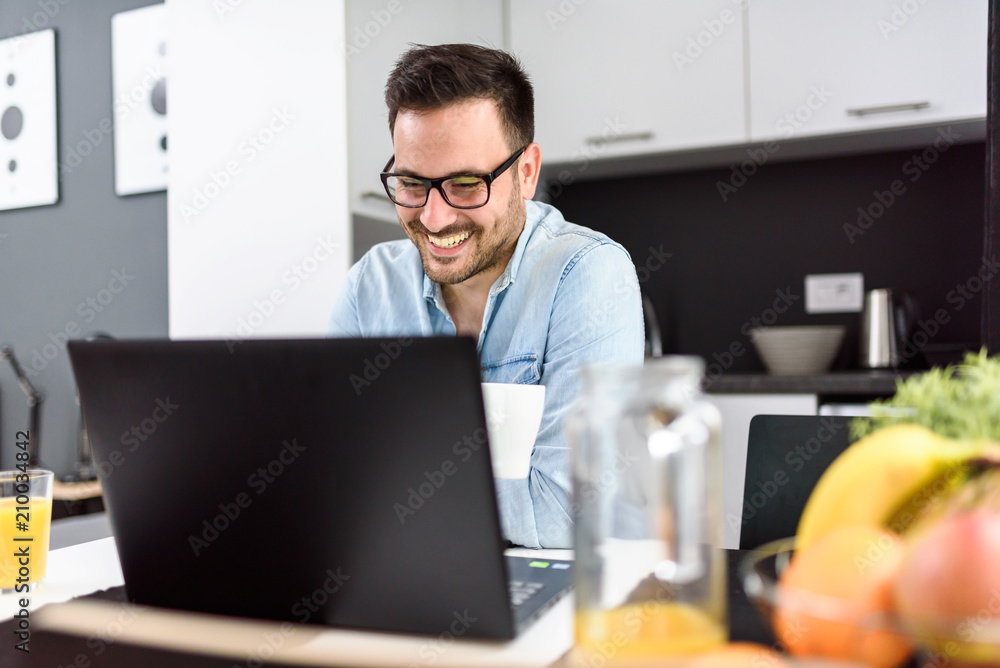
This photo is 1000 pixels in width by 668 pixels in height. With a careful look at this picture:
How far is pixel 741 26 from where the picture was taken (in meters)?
2.47

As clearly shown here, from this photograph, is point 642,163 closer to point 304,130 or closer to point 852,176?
point 852,176

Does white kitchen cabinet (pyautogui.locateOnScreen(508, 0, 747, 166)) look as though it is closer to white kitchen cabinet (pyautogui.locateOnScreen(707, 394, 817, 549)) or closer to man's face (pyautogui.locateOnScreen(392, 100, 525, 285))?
white kitchen cabinet (pyautogui.locateOnScreen(707, 394, 817, 549))

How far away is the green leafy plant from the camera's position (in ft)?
1.55

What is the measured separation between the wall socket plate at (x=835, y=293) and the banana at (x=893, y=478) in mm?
2323

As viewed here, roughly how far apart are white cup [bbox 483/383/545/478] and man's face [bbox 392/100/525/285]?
25.5 inches

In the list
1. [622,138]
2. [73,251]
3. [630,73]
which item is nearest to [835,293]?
[622,138]

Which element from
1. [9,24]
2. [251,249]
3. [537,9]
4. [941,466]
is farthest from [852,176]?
[9,24]

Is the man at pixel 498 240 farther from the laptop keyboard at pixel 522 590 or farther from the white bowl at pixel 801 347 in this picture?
the white bowl at pixel 801 347

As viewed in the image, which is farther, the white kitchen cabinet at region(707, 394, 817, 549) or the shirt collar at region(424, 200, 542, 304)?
the white kitchen cabinet at region(707, 394, 817, 549)

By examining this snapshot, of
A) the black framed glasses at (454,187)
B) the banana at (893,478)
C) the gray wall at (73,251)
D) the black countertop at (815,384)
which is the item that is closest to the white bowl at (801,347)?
the black countertop at (815,384)

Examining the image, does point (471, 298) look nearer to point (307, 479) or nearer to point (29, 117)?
point (307, 479)

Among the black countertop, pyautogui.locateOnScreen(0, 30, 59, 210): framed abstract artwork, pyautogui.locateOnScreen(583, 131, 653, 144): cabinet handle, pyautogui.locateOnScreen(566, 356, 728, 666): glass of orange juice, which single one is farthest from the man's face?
pyautogui.locateOnScreen(0, 30, 59, 210): framed abstract artwork

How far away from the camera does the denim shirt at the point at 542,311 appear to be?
1286 millimetres

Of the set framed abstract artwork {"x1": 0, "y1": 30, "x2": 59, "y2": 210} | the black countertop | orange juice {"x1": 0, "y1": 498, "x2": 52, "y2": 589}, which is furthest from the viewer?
framed abstract artwork {"x1": 0, "y1": 30, "x2": 59, "y2": 210}
